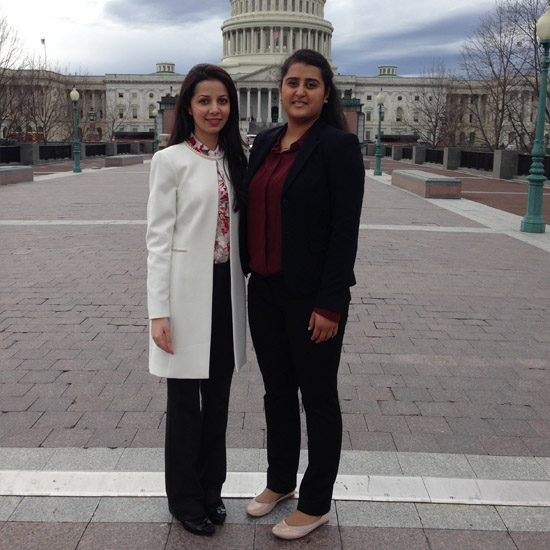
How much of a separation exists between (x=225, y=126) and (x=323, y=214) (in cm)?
66

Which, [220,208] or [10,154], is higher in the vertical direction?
[220,208]

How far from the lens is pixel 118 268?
943 cm

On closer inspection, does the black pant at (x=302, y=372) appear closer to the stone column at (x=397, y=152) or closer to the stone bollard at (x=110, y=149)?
the stone bollard at (x=110, y=149)

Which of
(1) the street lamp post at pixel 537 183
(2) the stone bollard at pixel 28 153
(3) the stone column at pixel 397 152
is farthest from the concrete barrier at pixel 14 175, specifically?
(3) the stone column at pixel 397 152

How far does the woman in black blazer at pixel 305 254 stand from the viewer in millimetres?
2914

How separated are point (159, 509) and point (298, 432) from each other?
793 millimetres

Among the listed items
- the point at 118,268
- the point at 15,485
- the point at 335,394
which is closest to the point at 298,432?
the point at 335,394

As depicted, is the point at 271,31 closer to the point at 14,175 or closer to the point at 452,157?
the point at 452,157

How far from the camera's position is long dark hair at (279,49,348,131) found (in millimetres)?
3000

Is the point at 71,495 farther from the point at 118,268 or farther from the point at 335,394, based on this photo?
the point at 118,268

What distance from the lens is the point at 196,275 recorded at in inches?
119

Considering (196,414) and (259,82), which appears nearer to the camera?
(196,414)

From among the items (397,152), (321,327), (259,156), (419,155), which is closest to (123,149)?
(397,152)

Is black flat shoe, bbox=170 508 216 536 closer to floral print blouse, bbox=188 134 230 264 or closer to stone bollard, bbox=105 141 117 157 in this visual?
floral print blouse, bbox=188 134 230 264
